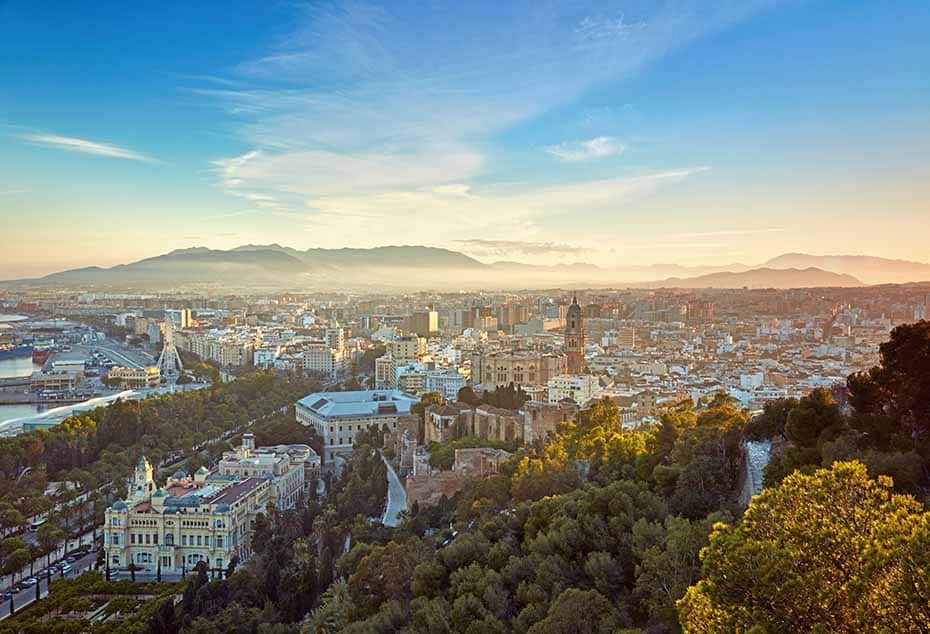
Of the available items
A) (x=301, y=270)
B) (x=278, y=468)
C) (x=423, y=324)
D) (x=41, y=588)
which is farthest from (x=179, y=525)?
(x=301, y=270)

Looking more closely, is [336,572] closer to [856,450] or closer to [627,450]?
[627,450]

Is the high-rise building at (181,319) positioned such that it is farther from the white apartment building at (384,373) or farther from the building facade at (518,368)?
the building facade at (518,368)

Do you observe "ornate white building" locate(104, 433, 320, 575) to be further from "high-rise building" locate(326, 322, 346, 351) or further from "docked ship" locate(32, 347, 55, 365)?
"docked ship" locate(32, 347, 55, 365)

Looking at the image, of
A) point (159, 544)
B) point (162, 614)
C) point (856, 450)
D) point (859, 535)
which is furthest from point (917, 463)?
point (159, 544)

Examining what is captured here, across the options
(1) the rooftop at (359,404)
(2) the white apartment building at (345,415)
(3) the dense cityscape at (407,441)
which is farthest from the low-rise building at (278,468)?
(1) the rooftop at (359,404)

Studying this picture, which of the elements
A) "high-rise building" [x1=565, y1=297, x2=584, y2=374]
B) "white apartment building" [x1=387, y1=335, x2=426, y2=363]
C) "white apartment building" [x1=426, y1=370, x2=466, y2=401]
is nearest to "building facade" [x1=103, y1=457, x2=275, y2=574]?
"white apartment building" [x1=426, y1=370, x2=466, y2=401]

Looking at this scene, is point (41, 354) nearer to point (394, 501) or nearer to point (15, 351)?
point (15, 351)
